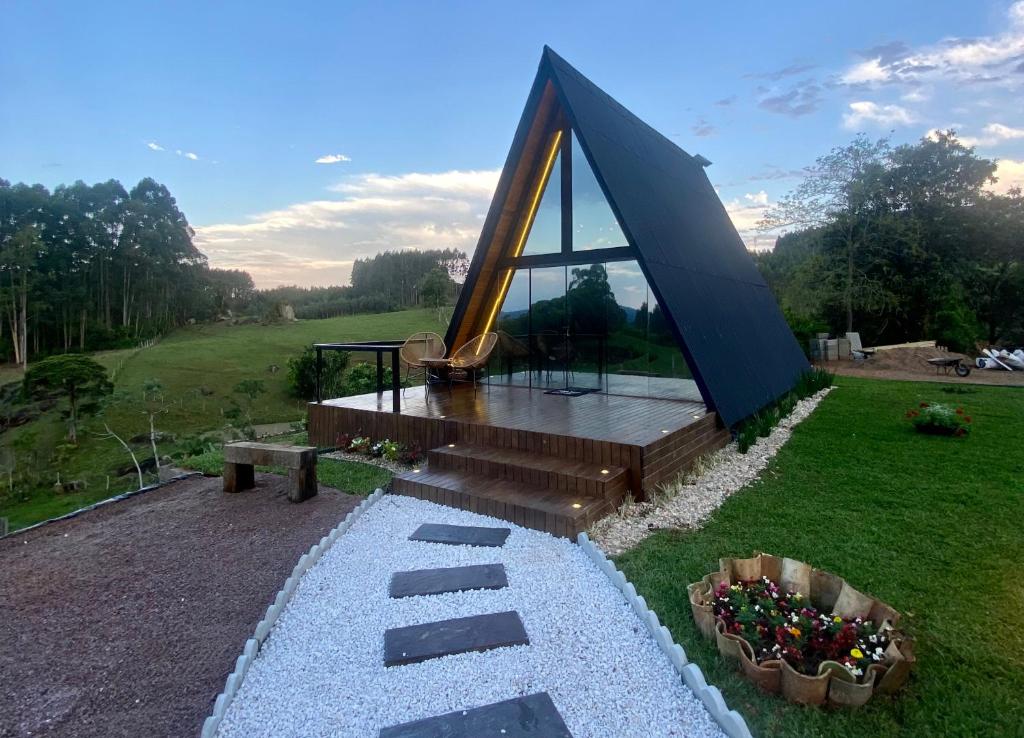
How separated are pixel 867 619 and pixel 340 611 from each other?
283cm

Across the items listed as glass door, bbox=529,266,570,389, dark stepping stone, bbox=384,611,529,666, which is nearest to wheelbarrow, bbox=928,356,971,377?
glass door, bbox=529,266,570,389

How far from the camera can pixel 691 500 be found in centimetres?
461

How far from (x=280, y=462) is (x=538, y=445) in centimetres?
251

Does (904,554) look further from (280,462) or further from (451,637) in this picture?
(280,462)

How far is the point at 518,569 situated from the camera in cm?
340

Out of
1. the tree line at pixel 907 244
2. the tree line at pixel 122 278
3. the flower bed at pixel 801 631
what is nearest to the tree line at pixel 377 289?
the tree line at pixel 122 278

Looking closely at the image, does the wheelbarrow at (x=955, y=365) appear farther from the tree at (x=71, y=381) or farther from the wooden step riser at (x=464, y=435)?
the tree at (x=71, y=381)

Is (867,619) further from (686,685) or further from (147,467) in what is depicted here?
(147,467)

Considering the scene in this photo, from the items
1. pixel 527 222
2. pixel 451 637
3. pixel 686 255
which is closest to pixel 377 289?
pixel 527 222

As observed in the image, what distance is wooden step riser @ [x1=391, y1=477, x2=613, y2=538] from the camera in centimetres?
390

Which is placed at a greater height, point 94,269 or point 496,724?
point 94,269

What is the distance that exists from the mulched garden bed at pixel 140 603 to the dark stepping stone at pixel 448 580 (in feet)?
2.64

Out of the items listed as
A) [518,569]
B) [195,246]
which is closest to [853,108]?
[518,569]

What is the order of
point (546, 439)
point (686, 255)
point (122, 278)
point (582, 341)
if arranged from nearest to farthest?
point (546, 439) → point (686, 255) → point (582, 341) → point (122, 278)
